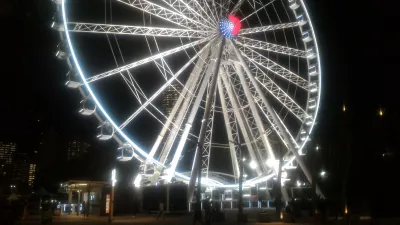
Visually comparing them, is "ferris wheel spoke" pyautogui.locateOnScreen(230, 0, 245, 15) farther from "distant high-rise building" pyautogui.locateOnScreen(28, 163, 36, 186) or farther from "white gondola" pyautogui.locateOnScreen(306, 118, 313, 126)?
"distant high-rise building" pyautogui.locateOnScreen(28, 163, 36, 186)

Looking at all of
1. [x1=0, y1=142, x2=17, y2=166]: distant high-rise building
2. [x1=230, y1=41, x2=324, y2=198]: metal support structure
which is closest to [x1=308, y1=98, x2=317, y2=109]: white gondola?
[x1=230, y1=41, x2=324, y2=198]: metal support structure

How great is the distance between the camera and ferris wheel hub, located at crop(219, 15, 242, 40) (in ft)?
116

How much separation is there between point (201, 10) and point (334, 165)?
45.9 ft

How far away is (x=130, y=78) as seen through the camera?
32656mm

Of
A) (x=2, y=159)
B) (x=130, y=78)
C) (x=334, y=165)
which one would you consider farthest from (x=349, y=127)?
(x=2, y=159)

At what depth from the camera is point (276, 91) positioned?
129 feet

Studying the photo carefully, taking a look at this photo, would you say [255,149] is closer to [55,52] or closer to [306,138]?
[306,138]

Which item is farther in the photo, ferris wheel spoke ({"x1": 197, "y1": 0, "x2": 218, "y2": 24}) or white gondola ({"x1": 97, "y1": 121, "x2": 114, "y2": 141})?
ferris wheel spoke ({"x1": 197, "y1": 0, "x2": 218, "y2": 24})

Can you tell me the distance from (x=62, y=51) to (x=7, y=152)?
959cm

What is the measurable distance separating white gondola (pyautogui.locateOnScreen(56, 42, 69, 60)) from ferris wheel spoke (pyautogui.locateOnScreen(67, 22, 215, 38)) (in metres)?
1.09

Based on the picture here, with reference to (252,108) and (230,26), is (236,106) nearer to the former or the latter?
(252,108)

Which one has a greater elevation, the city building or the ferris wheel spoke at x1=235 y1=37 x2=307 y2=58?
the ferris wheel spoke at x1=235 y1=37 x2=307 y2=58

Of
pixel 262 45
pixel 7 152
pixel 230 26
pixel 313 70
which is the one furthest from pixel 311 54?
pixel 7 152

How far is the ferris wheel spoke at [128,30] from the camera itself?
30.4m
